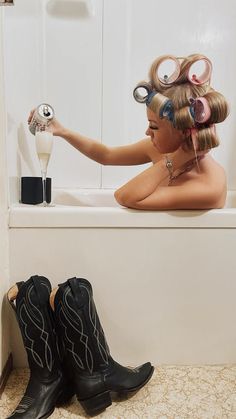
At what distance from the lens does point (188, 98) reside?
809 millimetres

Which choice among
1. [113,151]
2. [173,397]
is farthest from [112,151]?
[173,397]

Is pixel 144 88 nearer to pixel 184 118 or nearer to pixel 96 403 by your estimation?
pixel 184 118

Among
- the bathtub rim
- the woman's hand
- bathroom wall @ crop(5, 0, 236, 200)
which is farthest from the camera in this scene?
bathroom wall @ crop(5, 0, 236, 200)

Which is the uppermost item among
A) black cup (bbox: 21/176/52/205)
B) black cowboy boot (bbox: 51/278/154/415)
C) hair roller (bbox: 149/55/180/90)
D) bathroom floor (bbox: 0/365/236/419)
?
hair roller (bbox: 149/55/180/90)

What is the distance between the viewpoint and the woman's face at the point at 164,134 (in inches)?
34.1

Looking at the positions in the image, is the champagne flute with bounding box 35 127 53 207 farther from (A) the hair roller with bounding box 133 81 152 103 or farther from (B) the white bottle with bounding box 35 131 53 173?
(A) the hair roller with bounding box 133 81 152 103

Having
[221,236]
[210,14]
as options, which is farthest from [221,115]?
[210,14]

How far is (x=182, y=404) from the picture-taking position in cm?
77

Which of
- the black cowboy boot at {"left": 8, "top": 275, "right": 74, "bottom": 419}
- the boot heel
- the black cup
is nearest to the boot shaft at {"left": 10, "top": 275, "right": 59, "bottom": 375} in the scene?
the black cowboy boot at {"left": 8, "top": 275, "right": 74, "bottom": 419}

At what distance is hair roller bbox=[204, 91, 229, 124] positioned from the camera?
795 mm

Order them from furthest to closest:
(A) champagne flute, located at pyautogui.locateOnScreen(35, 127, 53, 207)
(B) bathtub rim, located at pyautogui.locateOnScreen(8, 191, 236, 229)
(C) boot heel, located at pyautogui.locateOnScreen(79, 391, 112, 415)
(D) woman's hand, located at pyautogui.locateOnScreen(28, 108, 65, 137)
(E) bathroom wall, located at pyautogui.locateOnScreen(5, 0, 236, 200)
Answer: (E) bathroom wall, located at pyautogui.locateOnScreen(5, 0, 236, 200) < (D) woman's hand, located at pyautogui.locateOnScreen(28, 108, 65, 137) < (A) champagne flute, located at pyautogui.locateOnScreen(35, 127, 53, 207) < (B) bathtub rim, located at pyautogui.locateOnScreen(8, 191, 236, 229) < (C) boot heel, located at pyautogui.locateOnScreen(79, 391, 112, 415)

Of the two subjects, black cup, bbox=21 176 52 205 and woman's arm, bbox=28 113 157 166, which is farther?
woman's arm, bbox=28 113 157 166

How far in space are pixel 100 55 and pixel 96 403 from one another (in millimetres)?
1364

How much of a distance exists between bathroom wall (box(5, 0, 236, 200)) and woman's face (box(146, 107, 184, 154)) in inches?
24.8
